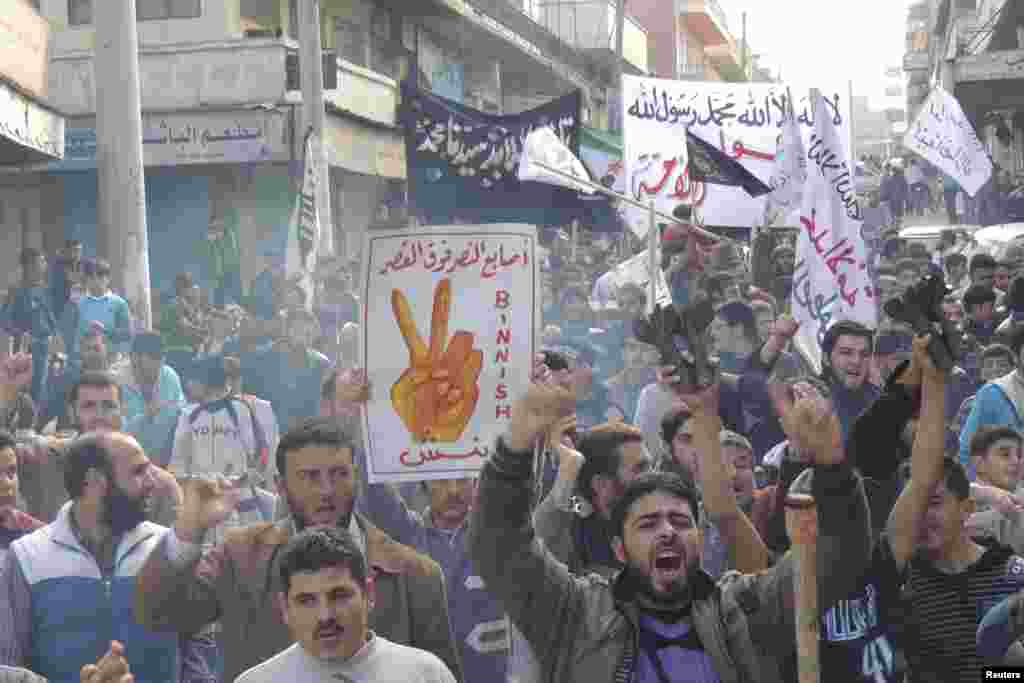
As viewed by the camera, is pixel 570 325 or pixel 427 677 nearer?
pixel 427 677

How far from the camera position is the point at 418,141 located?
1226 centimetres

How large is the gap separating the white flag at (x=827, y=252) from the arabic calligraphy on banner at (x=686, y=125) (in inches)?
171

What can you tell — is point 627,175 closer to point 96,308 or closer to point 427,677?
point 96,308

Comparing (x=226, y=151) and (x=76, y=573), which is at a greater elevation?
(x=226, y=151)

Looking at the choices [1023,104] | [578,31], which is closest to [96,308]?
[1023,104]

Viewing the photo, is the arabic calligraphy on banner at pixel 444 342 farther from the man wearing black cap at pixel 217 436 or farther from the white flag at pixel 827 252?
the white flag at pixel 827 252

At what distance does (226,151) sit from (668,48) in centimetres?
5188

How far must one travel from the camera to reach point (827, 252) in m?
10.1

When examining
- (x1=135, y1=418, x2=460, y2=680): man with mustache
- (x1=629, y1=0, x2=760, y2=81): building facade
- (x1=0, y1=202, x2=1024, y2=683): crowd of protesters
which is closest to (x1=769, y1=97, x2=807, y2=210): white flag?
(x1=0, y1=202, x2=1024, y2=683): crowd of protesters

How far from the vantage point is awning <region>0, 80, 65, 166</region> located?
47.3 feet

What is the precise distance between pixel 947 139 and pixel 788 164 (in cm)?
730

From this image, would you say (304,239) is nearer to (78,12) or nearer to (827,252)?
(827,252)

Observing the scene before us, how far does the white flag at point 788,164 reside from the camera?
40.2 feet

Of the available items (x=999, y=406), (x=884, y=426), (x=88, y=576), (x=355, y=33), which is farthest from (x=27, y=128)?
(x=355, y=33)
